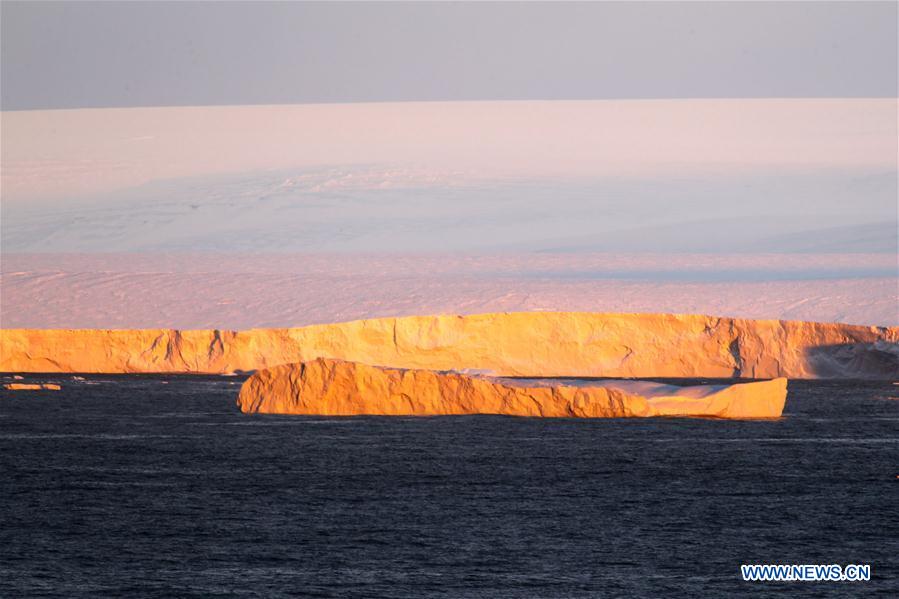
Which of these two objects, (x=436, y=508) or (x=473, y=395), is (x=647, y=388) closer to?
(x=473, y=395)

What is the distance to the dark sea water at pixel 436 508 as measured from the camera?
14.8 m

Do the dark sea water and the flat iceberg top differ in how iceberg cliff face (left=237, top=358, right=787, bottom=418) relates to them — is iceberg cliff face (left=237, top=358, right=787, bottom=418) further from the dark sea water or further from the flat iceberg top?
the dark sea water

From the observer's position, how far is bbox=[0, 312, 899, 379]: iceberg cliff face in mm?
69875

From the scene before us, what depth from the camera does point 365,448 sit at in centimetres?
3012

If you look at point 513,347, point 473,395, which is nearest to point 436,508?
point 473,395

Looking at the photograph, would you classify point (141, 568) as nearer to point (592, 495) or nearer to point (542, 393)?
point (592, 495)

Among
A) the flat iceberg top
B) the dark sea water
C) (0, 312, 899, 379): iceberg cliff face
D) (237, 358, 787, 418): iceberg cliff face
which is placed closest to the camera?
the dark sea water

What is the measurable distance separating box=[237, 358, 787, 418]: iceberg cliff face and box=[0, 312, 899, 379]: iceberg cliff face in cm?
3043

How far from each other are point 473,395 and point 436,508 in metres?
17.5

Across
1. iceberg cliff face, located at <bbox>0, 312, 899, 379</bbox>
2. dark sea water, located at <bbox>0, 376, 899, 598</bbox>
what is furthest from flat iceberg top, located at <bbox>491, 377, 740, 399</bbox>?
iceberg cliff face, located at <bbox>0, 312, 899, 379</bbox>

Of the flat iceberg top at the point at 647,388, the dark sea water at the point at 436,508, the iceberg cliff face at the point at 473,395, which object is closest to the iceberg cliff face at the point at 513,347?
the iceberg cliff face at the point at 473,395

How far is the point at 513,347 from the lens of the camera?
73125mm

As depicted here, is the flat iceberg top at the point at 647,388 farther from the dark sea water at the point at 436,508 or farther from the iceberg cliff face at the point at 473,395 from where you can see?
the dark sea water at the point at 436,508

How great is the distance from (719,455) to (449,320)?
42324 mm
